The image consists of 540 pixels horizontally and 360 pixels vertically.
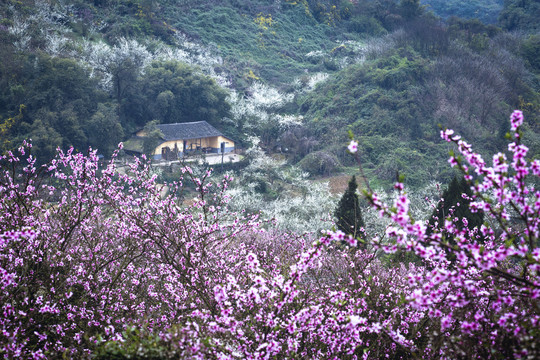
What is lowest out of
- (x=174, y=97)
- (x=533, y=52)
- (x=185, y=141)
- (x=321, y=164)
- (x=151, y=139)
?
(x=321, y=164)

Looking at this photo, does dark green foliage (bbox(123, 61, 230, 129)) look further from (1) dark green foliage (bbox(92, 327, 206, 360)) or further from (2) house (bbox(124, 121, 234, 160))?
(1) dark green foliage (bbox(92, 327, 206, 360))

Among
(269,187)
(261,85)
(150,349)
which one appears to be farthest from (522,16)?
(150,349)

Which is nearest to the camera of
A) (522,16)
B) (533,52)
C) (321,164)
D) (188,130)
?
(321,164)

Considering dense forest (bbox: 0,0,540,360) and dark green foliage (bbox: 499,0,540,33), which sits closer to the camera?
dense forest (bbox: 0,0,540,360)

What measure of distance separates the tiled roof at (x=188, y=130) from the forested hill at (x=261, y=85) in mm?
1327

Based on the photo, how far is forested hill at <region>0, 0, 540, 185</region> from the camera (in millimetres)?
18344

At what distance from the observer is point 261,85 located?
30.8 metres

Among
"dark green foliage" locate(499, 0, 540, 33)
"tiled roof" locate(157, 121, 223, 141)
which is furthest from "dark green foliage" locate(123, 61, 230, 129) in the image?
"dark green foliage" locate(499, 0, 540, 33)

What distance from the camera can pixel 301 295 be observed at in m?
3.95

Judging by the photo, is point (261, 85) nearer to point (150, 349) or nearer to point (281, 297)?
point (281, 297)

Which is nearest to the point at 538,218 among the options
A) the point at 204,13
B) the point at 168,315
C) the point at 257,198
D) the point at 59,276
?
the point at 168,315

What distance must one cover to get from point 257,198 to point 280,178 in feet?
7.35

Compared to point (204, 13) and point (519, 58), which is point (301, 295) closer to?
point (519, 58)

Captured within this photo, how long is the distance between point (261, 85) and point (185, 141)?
10.8 m
